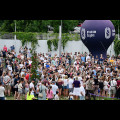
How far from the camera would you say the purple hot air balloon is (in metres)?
25.7

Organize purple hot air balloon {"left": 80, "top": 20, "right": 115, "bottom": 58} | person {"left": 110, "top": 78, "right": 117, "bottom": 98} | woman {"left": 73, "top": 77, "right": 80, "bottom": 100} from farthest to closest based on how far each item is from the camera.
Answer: purple hot air balloon {"left": 80, "top": 20, "right": 115, "bottom": 58} → person {"left": 110, "top": 78, "right": 117, "bottom": 98} → woman {"left": 73, "top": 77, "right": 80, "bottom": 100}

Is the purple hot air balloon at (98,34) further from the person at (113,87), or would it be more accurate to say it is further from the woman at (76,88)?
the woman at (76,88)

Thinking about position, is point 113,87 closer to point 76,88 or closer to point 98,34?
point 76,88

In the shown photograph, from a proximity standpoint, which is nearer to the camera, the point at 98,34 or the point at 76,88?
the point at 76,88

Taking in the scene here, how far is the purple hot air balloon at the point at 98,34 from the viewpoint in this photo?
25.7 m

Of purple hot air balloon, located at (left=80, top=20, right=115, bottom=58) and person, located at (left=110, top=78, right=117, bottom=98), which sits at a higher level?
purple hot air balloon, located at (left=80, top=20, right=115, bottom=58)

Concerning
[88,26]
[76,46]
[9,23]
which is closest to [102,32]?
[88,26]

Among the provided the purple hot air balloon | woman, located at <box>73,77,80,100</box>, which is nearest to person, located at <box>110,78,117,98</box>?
woman, located at <box>73,77,80,100</box>

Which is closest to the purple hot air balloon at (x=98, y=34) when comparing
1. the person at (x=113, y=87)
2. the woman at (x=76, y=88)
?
the person at (x=113, y=87)

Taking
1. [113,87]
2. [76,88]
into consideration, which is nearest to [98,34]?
[113,87]

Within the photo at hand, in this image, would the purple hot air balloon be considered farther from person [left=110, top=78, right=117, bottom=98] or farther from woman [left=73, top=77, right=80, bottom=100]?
woman [left=73, top=77, right=80, bottom=100]

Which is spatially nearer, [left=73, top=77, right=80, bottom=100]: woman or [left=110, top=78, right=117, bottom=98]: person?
[left=73, top=77, right=80, bottom=100]: woman

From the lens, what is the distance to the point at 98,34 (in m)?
25.7

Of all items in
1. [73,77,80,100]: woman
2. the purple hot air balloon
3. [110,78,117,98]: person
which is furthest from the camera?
the purple hot air balloon
